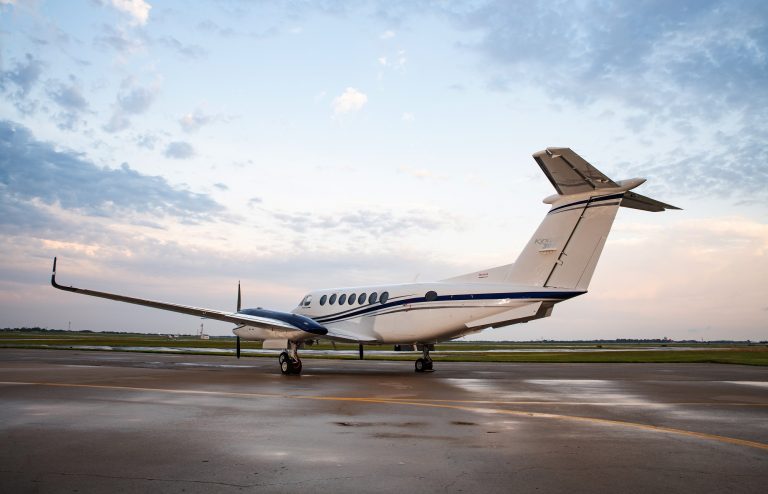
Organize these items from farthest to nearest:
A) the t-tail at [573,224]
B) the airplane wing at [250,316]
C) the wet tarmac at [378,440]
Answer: the airplane wing at [250,316]
the t-tail at [573,224]
the wet tarmac at [378,440]

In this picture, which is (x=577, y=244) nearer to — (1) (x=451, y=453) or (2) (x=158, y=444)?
(1) (x=451, y=453)

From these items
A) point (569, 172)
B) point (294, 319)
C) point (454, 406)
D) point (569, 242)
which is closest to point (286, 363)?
point (294, 319)

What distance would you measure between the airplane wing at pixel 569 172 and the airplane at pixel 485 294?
0.02 m

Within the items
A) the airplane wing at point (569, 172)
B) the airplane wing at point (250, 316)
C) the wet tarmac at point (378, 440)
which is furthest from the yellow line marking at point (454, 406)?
the airplane wing at point (569, 172)

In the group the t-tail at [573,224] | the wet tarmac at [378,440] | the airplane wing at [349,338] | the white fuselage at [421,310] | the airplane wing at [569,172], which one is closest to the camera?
the wet tarmac at [378,440]

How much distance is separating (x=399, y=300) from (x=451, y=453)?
44.1 ft

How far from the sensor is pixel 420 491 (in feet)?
16.6

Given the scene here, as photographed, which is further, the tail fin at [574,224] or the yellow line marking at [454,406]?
the tail fin at [574,224]

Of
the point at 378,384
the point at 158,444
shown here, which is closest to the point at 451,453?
the point at 158,444

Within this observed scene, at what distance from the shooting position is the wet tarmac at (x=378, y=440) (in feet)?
17.7

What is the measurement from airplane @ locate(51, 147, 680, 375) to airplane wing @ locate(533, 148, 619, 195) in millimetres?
25

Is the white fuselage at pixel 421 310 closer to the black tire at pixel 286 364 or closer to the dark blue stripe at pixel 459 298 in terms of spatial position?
the dark blue stripe at pixel 459 298

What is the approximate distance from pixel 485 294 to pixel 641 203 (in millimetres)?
5268

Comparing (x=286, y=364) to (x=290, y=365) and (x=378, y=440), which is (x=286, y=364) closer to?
(x=290, y=365)
